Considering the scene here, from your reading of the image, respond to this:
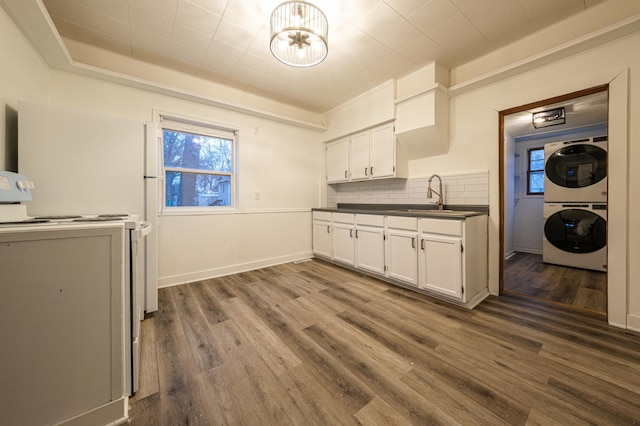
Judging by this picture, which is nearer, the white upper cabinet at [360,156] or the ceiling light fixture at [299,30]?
the ceiling light fixture at [299,30]

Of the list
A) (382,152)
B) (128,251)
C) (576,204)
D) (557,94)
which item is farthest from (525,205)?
(128,251)

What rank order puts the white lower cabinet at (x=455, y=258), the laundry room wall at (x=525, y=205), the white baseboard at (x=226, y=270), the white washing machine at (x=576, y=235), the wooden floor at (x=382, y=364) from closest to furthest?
the wooden floor at (x=382, y=364)
the white lower cabinet at (x=455, y=258)
the white baseboard at (x=226, y=270)
the white washing machine at (x=576, y=235)
the laundry room wall at (x=525, y=205)

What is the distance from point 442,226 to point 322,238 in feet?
6.82

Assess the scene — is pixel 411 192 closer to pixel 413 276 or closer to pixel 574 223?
pixel 413 276

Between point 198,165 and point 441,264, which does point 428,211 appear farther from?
point 198,165

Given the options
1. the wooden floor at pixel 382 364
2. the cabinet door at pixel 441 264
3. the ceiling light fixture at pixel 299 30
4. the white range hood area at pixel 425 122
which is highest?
the ceiling light fixture at pixel 299 30

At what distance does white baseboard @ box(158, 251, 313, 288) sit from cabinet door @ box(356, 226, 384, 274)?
1.24 metres

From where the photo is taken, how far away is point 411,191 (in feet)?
11.3

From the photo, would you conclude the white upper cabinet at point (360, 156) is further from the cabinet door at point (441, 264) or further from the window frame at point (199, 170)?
the window frame at point (199, 170)

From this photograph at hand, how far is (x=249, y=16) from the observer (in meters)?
2.09

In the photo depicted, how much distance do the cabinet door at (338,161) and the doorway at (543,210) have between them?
214cm

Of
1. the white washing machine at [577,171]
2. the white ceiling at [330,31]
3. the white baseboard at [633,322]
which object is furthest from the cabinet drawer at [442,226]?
the white washing machine at [577,171]

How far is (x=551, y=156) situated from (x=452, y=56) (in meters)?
2.81

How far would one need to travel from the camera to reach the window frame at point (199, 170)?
2.97 meters
